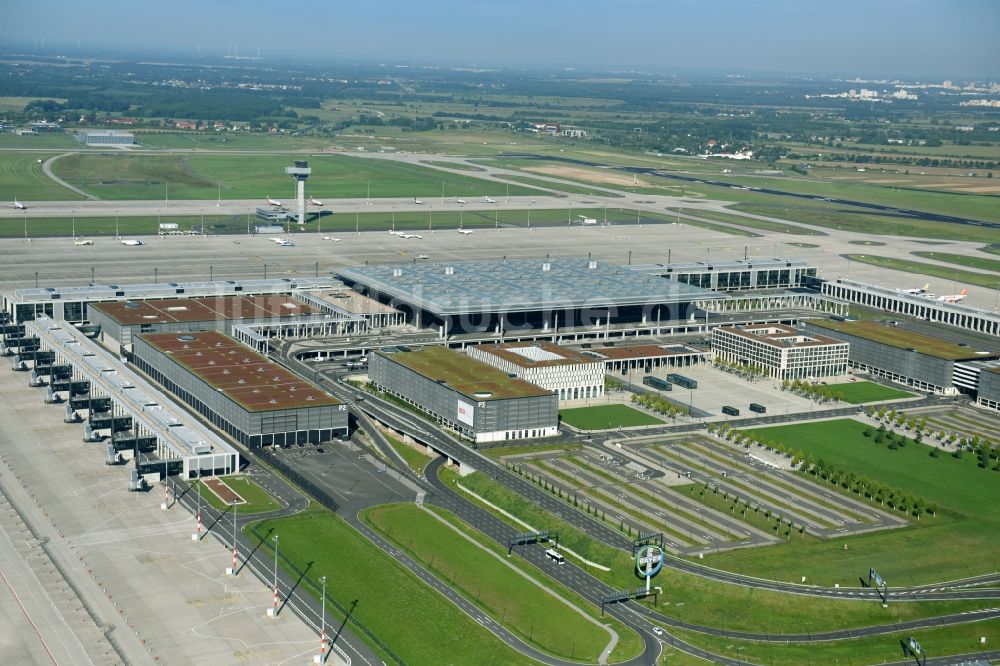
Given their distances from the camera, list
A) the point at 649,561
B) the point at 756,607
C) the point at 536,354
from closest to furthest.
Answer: the point at 756,607 < the point at 649,561 < the point at 536,354

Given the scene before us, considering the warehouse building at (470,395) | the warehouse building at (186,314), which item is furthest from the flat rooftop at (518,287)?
the warehouse building at (470,395)

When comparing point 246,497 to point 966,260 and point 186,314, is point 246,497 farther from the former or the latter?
point 966,260

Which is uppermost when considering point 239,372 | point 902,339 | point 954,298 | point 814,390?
point 902,339

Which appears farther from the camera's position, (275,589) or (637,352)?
(637,352)

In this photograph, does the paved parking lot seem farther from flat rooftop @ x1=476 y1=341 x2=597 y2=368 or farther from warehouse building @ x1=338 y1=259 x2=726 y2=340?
warehouse building @ x1=338 y1=259 x2=726 y2=340

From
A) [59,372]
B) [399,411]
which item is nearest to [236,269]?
[59,372]

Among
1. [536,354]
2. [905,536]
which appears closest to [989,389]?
[905,536]

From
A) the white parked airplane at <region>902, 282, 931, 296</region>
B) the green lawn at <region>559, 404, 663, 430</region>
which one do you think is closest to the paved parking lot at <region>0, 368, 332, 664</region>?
the green lawn at <region>559, 404, 663, 430</region>

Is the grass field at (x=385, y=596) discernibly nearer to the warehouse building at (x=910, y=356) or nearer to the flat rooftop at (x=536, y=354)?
the flat rooftop at (x=536, y=354)
